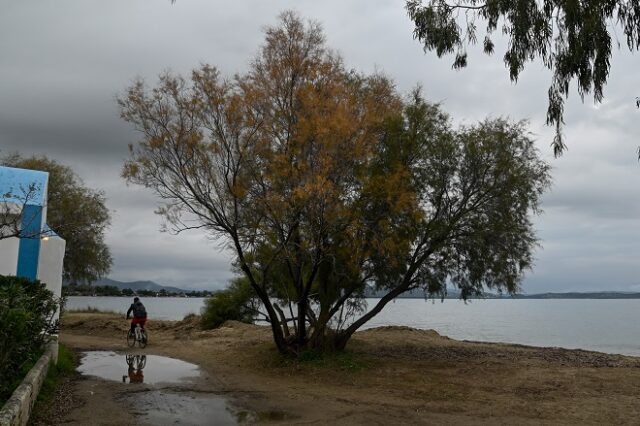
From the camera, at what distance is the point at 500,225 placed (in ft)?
55.4

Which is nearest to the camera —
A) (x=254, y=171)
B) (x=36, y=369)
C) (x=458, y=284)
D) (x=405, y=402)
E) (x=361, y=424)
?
(x=361, y=424)

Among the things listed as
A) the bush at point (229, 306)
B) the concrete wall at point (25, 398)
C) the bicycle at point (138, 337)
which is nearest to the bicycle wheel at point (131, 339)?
the bicycle at point (138, 337)

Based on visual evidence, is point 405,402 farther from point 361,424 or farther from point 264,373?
point 264,373

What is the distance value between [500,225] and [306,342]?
264 inches

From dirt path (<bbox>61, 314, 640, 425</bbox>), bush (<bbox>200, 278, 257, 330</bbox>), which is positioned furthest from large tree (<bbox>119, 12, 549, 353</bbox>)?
bush (<bbox>200, 278, 257, 330</bbox>)

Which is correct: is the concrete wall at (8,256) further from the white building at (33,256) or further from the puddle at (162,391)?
the puddle at (162,391)

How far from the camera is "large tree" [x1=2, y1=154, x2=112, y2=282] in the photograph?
31.6m

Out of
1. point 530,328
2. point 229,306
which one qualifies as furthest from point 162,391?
point 530,328

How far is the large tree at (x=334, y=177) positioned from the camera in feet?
47.4

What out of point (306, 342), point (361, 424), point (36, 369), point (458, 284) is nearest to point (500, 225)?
point (458, 284)

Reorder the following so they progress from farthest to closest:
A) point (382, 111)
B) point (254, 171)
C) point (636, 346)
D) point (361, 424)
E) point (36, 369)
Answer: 1. point (636, 346)
2. point (382, 111)
3. point (254, 171)
4. point (36, 369)
5. point (361, 424)

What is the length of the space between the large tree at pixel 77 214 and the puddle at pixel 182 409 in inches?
854

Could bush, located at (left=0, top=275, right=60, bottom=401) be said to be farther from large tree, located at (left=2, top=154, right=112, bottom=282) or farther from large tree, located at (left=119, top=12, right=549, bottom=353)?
large tree, located at (left=2, top=154, right=112, bottom=282)

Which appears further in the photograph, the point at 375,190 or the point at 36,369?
the point at 375,190
